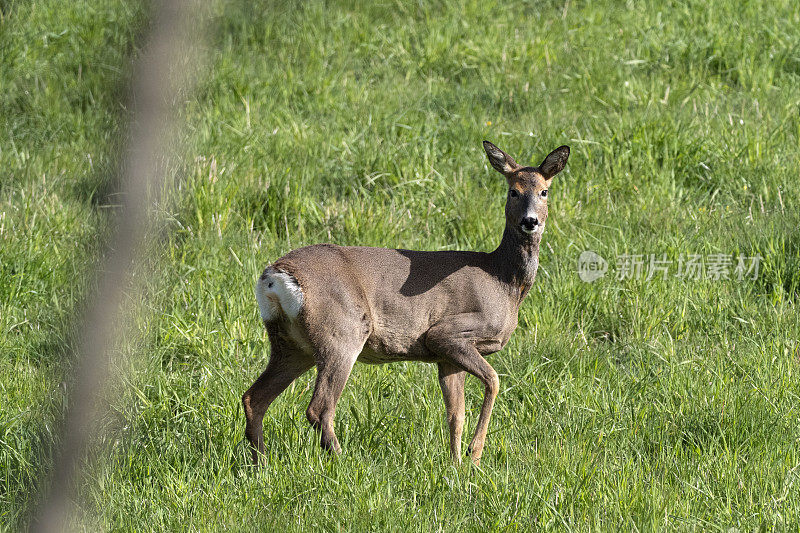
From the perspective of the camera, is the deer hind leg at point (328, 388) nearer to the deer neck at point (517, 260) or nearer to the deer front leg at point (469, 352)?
the deer front leg at point (469, 352)

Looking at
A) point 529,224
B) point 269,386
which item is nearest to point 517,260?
point 529,224

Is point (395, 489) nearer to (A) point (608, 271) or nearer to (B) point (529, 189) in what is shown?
(B) point (529, 189)

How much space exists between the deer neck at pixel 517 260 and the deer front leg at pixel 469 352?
306 millimetres

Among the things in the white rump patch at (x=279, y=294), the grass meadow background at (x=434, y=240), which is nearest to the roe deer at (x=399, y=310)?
the white rump patch at (x=279, y=294)

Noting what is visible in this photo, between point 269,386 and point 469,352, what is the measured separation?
88 centimetres

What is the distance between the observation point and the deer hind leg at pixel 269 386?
449cm

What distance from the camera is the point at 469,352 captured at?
457cm

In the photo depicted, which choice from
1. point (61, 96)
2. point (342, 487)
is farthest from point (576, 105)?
point (342, 487)

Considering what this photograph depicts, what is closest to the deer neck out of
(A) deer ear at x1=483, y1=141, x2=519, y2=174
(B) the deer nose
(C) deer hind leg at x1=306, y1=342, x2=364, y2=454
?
Answer: (B) the deer nose

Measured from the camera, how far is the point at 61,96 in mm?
8578

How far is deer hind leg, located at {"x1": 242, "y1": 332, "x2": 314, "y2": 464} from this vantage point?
4.49m

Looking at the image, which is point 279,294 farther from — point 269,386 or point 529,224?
point 529,224

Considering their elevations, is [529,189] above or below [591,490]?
above

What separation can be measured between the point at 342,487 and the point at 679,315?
8.60 ft
